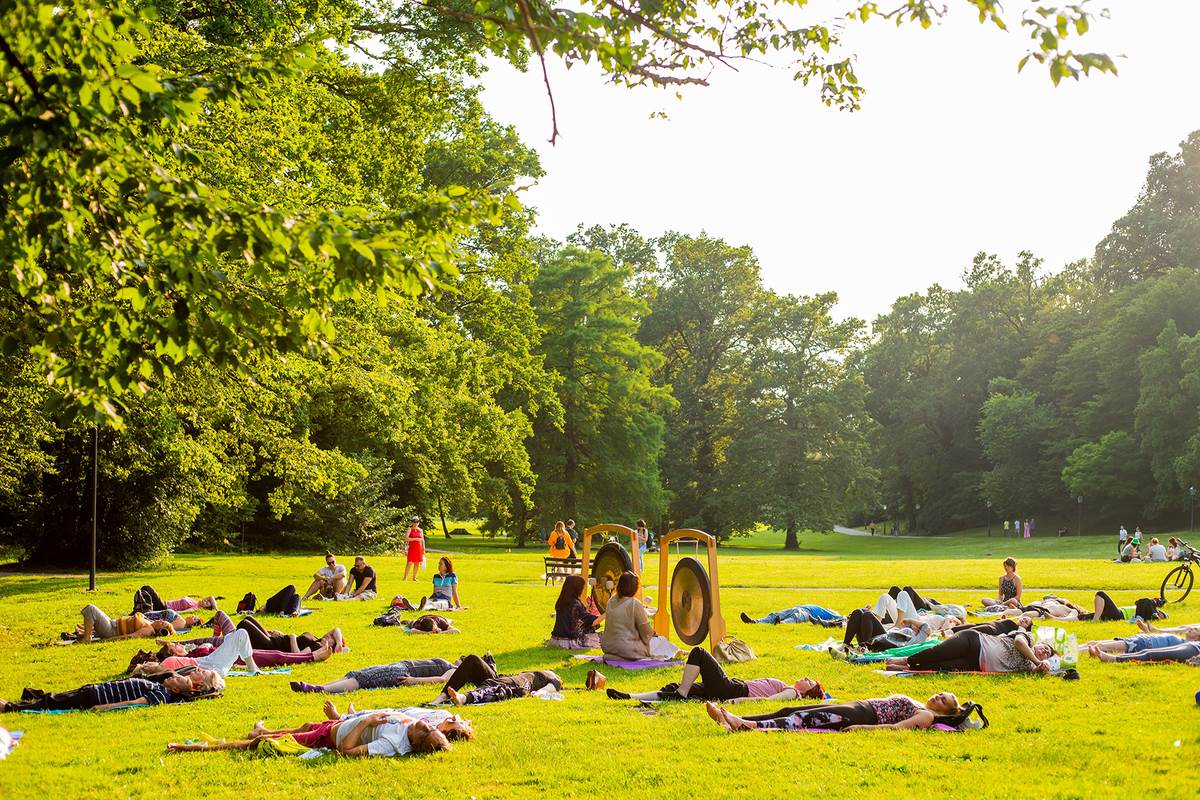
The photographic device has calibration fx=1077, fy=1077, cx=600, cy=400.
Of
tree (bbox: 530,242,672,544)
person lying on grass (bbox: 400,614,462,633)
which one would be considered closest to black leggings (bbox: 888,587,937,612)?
person lying on grass (bbox: 400,614,462,633)

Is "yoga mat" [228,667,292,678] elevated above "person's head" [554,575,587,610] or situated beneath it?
situated beneath

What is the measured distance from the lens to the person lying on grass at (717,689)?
459 inches

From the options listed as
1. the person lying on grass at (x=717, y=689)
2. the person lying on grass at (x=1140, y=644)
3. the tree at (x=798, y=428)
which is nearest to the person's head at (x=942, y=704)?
the person lying on grass at (x=717, y=689)

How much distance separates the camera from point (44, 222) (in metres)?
7.59

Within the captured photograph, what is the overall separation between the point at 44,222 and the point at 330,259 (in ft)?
7.09

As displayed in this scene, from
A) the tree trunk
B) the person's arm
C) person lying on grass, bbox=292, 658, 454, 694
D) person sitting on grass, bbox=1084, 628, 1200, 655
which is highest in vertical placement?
person sitting on grass, bbox=1084, 628, 1200, 655

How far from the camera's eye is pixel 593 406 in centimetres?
6128

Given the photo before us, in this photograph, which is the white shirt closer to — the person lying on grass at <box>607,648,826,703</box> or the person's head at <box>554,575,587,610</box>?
the person's head at <box>554,575,587,610</box>

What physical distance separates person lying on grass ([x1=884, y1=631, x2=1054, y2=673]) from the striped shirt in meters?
8.99

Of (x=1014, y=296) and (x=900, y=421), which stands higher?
(x=1014, y=296)

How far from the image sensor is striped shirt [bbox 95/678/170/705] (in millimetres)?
11656

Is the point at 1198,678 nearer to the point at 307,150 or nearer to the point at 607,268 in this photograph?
the point at 307,150

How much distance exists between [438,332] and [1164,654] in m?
27.1

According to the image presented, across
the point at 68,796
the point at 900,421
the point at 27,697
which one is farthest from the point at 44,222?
the point at 900,421
